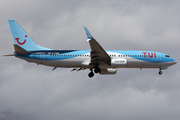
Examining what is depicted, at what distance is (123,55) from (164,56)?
8760 millimetres

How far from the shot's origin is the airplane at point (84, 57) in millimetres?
50062

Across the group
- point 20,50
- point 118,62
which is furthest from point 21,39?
point 118,62

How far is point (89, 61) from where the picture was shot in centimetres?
5156

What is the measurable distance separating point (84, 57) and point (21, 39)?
39.4 feet

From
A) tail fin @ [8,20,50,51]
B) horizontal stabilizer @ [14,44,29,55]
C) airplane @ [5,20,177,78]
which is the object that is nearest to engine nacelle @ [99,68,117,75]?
airplane @ [5,20,177,78]

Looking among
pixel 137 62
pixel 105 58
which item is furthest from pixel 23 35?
pixel 137 62

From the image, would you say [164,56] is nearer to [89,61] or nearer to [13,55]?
[89,61]

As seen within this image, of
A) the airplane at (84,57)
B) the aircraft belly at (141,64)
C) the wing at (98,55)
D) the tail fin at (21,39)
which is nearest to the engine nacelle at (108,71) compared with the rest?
the airplane at (84,57)

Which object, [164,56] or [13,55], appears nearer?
[13,55]

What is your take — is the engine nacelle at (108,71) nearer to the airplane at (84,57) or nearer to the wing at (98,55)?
the airplane at (84,57)

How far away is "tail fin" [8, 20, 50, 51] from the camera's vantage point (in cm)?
5256

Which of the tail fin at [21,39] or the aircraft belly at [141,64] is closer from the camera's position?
the tail fin at [21,39]

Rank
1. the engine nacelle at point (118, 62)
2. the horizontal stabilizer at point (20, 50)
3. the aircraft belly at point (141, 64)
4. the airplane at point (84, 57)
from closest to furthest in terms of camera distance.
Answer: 1. the horizontal stabilizer at point (20, 50)
2. the airplane at point (84, 57)
3. the engine nacelle at point (118, 62)
4. the aircraft belly at point (141, 64)

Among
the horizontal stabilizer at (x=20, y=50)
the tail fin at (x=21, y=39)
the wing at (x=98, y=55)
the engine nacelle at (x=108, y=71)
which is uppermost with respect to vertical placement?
the tail fin at (x=21, y=39)
